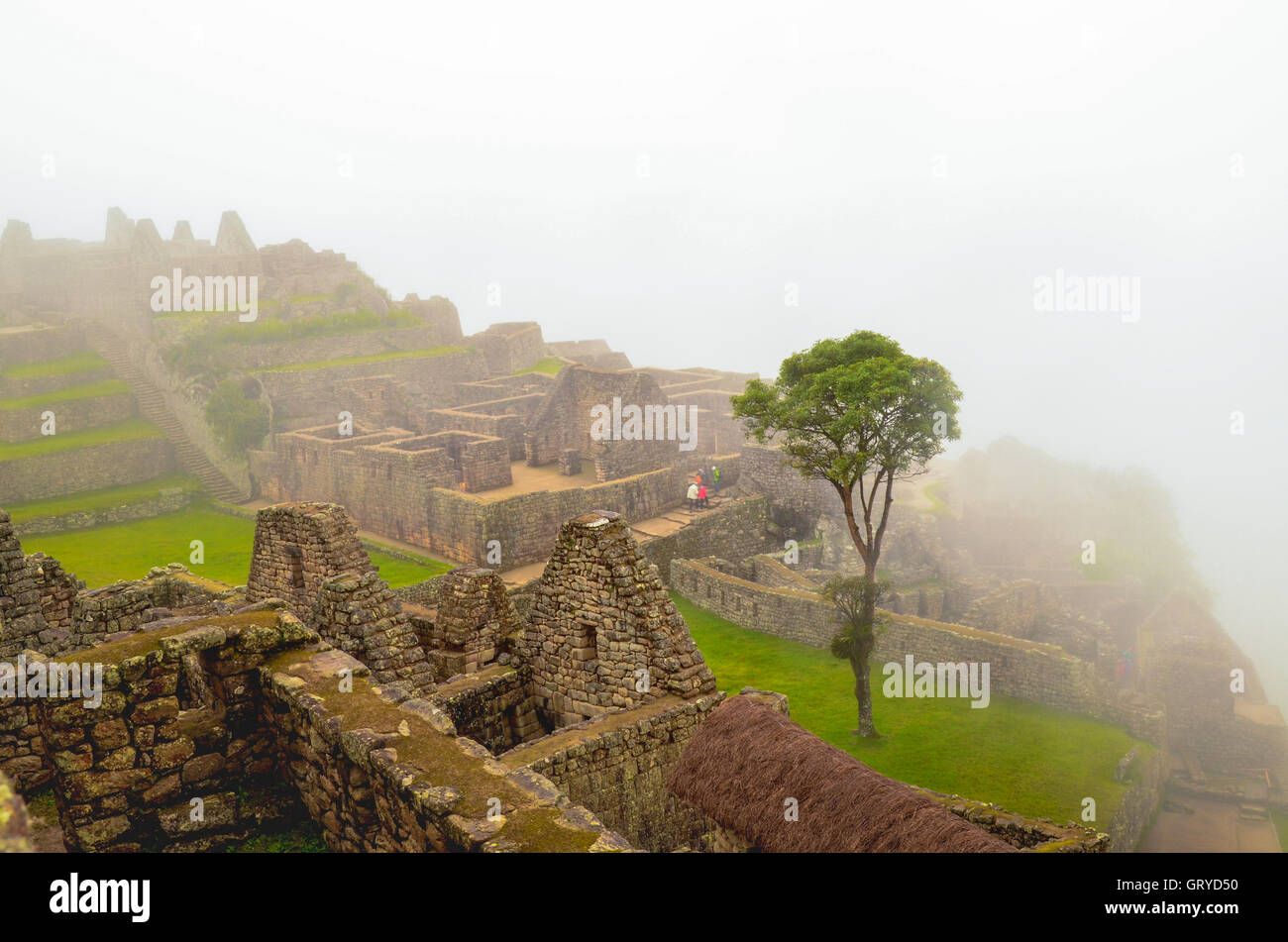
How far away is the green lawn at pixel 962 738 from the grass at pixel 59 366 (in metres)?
32.0

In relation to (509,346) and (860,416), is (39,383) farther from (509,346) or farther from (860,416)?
(860,416)

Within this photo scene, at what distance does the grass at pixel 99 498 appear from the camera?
29.6 meters

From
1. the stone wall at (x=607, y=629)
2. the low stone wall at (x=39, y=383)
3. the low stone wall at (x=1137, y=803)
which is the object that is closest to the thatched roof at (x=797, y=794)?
the stone wall at (x=607, y=629)

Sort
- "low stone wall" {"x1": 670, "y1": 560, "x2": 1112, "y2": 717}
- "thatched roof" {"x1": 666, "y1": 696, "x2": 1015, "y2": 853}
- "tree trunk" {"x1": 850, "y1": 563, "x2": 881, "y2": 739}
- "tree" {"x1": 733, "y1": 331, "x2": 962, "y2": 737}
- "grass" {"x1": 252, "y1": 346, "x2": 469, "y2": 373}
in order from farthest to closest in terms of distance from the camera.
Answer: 1. "grass" {"x1": 252, "y1": 346, "x2": 469, "y2": 373}
2. "low stone wall" {"x1": 670, "y1": 560, "x2": 1112, "y2": 717}
3. "tree trunk" {"x1": 850, "y1": 563, "x2": 881, "y2": 739}
4. "tree" {"x1": 733, "y1": 331, "x2": 962, "y2": 737}
5. "thatched roof" {"x1": 666, "y1": 696, "x2": 1015, "y2": 853}

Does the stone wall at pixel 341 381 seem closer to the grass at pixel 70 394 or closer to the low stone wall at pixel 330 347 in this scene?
the low stone wall at pixel 330 347

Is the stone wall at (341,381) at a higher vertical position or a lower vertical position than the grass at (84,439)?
higher

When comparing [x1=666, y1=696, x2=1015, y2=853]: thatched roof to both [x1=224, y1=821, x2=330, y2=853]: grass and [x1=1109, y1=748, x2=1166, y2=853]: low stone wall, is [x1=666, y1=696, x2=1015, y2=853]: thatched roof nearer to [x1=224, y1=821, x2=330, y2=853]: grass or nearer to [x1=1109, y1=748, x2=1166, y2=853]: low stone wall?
[x1=224, y1=821, x2=330, y2=853]: grass

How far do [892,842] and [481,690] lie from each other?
4.05 meters

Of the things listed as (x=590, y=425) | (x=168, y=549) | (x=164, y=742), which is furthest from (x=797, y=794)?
(x=590, y=425)

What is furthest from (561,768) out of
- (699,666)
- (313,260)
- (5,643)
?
(313,260)

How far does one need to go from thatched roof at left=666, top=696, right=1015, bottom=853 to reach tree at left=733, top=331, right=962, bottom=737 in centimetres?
807

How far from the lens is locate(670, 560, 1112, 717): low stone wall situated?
17.3 m

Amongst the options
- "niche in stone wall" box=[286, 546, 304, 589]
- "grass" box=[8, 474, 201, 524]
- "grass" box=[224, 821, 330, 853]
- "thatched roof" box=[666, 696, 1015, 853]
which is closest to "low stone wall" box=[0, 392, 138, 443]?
"grass" box=[8, 474, 201, 524]

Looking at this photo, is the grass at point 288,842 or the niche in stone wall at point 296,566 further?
the niche in stone wall at point 296,566
